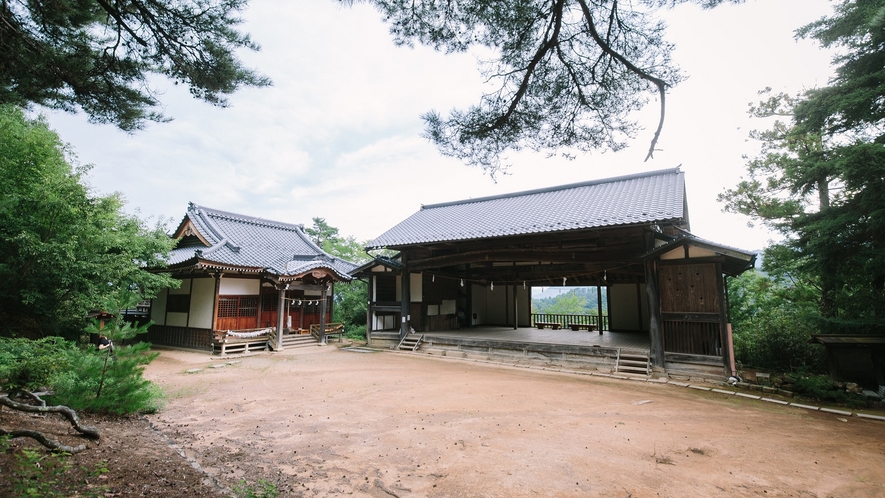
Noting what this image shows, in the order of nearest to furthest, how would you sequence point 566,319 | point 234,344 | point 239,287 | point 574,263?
point 574,263, point 234,344, point 239,287, point 566,319

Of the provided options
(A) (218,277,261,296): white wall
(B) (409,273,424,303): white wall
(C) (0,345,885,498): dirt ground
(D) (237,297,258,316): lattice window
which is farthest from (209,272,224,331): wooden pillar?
(B) (409,273,424,303): white wall

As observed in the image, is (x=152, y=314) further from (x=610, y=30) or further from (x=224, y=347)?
(x=610, y=30)

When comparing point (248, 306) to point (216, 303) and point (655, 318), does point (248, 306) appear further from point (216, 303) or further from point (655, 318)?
point (655, 318)

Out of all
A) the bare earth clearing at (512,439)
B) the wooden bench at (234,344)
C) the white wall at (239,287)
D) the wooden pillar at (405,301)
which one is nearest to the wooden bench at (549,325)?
the wooden pillar at (405,301)

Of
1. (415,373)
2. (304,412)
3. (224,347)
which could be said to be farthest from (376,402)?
(224,347)

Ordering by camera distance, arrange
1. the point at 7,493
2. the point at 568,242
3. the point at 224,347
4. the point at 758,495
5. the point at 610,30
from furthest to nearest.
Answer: the point at 224,347
the point at 568,242
the point at 610,30
the point at 758,495
the point at 7,493

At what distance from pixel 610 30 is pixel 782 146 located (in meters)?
10.9

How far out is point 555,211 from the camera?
11.5 meters

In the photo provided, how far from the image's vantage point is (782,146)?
1106cm

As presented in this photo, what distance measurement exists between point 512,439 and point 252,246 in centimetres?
1352

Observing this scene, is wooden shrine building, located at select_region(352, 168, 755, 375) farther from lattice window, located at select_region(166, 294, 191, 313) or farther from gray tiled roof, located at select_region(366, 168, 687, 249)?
lattice window, located at select_region(166, 294, 191, 313)

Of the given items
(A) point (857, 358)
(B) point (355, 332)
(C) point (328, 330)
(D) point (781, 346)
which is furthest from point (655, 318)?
(B) point (355, 332)

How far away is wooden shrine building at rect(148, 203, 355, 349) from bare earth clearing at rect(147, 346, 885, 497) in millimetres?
4668

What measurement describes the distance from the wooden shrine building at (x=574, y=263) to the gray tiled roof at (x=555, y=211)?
5 centimetres
